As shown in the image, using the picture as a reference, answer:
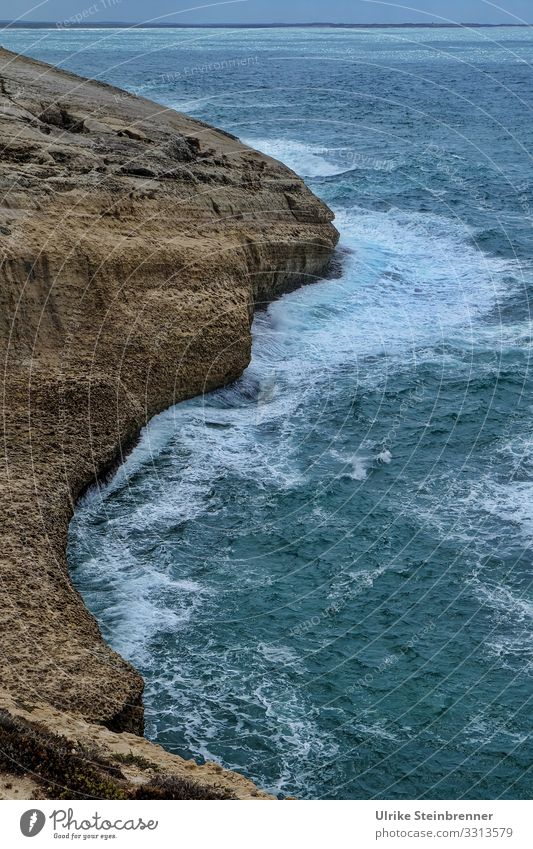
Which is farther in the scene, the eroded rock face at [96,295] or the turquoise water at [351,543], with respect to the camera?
the eroded rock face at [96,295]

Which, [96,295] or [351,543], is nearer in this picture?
[351,543]

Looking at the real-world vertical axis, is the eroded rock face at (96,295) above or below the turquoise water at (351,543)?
above

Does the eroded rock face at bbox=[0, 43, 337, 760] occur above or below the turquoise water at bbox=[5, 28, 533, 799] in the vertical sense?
above

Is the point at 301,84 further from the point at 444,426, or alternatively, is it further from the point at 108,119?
the point at 444,426

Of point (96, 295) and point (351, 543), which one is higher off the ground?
point (96, 295)
